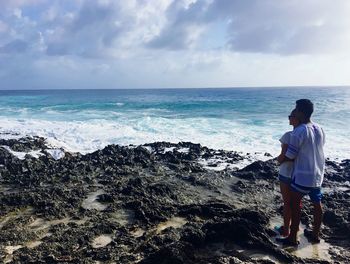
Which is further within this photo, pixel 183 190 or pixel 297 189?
pixel 183 190

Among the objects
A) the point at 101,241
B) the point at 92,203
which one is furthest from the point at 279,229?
the point at 92,203

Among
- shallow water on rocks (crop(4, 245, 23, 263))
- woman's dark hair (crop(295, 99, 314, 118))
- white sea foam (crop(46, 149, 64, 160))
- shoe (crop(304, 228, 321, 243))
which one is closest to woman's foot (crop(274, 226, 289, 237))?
shoe (crop(304, 228, 321, 243))

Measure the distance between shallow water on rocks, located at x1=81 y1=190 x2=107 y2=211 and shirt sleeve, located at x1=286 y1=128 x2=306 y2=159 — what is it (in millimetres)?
3697

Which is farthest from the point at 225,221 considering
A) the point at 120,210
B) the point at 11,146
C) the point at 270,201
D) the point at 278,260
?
the point at 11,146

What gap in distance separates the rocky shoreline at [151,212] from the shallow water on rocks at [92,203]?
0.02 metres

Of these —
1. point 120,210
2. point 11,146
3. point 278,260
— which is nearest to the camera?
point 278,260

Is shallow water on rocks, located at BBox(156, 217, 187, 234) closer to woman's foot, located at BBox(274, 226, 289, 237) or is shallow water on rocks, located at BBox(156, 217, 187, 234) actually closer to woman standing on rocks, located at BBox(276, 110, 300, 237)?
woman's foot, located at BBox(274, 226, 289, 237)

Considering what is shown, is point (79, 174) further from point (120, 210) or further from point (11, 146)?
point (11, 146)

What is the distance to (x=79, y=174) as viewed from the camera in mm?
10422

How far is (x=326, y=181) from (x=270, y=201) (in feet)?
8.64

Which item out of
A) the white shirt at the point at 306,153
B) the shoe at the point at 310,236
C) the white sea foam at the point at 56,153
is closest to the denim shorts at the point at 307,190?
the white shirt at the point at 306,153

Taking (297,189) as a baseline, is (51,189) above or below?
below

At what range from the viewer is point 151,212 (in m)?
7.09

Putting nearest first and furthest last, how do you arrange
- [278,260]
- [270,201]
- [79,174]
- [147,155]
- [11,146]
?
[278,260]
[270,201]
[79,174]
[147,155]
[11,146]
